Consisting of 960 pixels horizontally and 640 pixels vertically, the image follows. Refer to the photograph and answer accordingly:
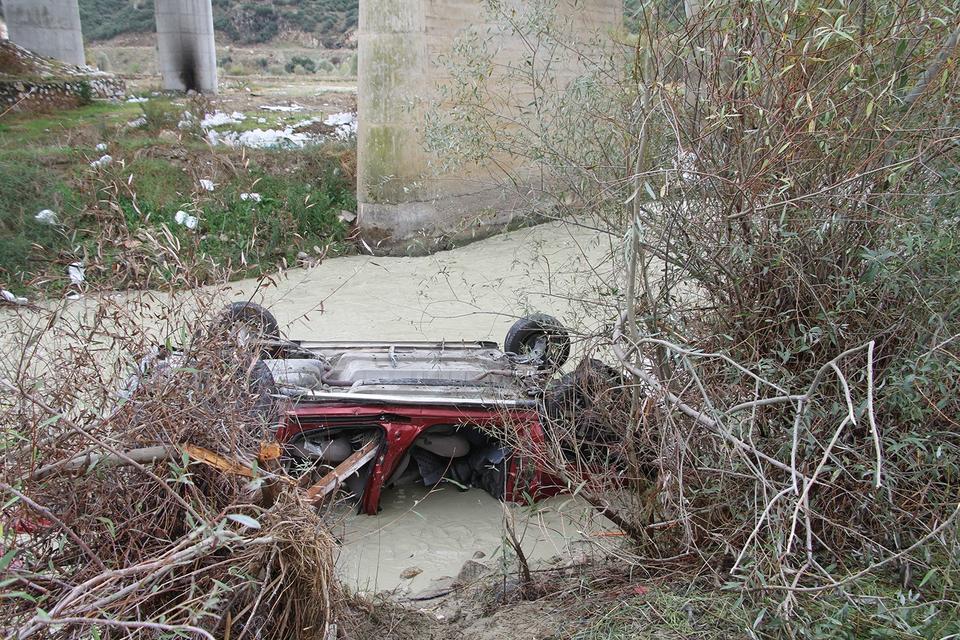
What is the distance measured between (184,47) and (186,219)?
14.3 meters

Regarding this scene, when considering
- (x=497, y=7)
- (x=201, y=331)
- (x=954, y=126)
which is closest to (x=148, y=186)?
(x=497, y=7)

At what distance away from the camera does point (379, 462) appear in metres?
5.03

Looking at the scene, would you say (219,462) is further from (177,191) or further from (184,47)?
(184,47)

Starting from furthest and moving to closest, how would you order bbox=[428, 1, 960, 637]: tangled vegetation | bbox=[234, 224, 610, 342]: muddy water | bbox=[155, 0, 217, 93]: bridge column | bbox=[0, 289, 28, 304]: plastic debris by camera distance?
bbox=[155, 0, 217, 93]: bridge column < bbox=[234, 224, 610, 342]: muddy water < bbox=[0, 289, 28, 304]: plastic debris < bbox=[428, 1, 960, 637]: tangled vegetation

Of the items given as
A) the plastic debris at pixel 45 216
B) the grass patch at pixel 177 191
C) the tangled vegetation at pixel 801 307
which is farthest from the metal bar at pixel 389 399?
the plastic debris at pixel 45 216

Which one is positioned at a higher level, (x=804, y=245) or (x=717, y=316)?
(x=804, y=245)

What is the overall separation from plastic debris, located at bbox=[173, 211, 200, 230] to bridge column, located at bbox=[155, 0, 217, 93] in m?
13.5

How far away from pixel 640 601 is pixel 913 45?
9.39 feet

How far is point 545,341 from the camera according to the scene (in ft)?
18.8

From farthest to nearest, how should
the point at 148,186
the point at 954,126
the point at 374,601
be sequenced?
the point at 148,186, the point at 374,601, the point at 954,126

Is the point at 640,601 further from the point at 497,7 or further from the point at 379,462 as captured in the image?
the point at 497,7

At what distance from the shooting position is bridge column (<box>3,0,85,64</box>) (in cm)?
2112

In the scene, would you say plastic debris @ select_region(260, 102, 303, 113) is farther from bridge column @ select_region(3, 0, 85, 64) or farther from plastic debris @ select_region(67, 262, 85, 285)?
plastic debris @ select_region(67, 262, 85, 285)

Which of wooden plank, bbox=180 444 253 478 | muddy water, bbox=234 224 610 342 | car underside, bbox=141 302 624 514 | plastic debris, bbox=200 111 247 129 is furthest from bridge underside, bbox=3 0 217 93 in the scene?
wooden plank, bbox=180 444 253 478
